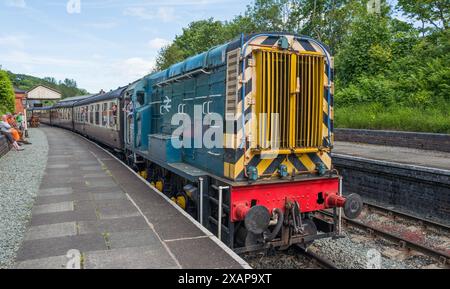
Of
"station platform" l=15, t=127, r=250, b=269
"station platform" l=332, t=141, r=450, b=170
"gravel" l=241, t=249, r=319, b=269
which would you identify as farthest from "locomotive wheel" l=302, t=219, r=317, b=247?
"station platform" l=332, t=141, r=450, b=170

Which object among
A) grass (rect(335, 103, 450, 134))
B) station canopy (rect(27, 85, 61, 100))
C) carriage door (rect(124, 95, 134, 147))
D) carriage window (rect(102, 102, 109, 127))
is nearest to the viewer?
carriage door (rect(124, 95, 134, 147))

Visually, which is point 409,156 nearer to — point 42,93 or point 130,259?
point 130,259

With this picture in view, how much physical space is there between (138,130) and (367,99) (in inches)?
562

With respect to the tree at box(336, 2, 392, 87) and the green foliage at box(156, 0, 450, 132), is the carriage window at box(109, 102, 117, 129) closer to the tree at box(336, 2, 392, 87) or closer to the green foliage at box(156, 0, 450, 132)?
the green foliage at box(156, 0, 450, 132)

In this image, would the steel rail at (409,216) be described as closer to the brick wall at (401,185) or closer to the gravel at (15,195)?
the brick wall at (401,185)

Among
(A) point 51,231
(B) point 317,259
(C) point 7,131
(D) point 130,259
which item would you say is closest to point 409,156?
(B) point 317,259

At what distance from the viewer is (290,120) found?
605 centimetres

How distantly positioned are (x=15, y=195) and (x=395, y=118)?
15.4m

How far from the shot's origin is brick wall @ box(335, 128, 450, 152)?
46.4 feet

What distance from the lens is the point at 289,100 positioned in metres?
6.04

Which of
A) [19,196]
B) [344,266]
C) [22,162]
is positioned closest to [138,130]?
[19,196]

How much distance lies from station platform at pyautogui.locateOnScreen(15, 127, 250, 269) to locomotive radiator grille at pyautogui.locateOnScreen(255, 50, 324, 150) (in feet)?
6.16

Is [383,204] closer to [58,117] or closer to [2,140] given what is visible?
[2,140]

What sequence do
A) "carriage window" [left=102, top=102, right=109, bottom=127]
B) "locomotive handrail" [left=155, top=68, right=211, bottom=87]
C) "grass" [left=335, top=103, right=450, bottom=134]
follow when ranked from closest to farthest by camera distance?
"locomotive handrail" [left=155, top=68, right=211, bottom=87], "grass" [left=335, top=103, right=450, bottom=134], "carriage window" [left=102, top=102, right=109, bottom=127]
